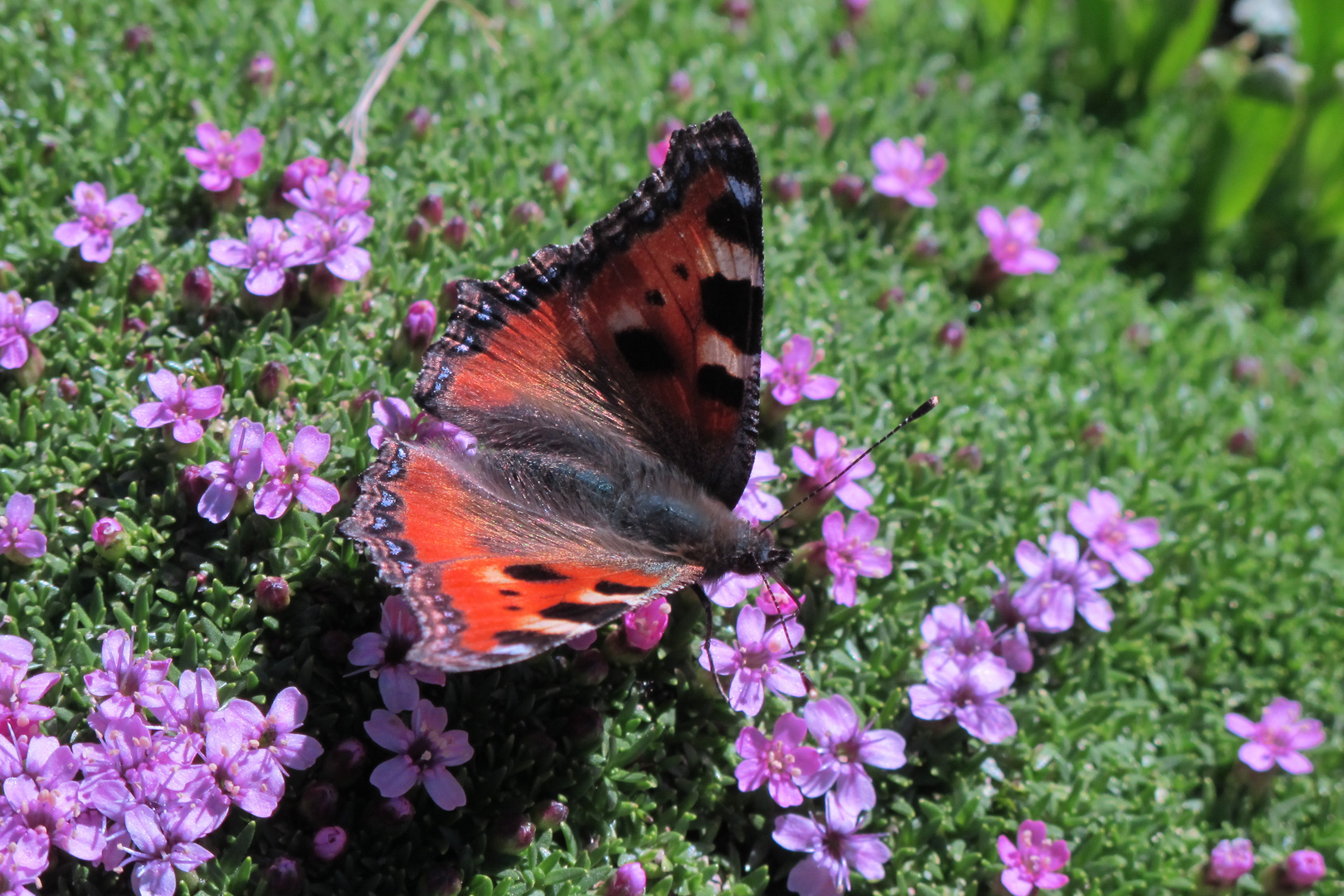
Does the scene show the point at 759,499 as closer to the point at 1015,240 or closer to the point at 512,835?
the point at 512,835

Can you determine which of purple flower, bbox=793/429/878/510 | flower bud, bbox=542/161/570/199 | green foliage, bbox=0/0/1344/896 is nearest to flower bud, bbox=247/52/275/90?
green foliage, bbox=0/0/1344/896

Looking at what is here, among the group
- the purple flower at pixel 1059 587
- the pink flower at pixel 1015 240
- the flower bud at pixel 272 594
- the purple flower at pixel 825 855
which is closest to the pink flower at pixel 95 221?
the flower bud at pixel 272 594

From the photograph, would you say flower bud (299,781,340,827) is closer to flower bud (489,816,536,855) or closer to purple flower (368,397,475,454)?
flower bud (489,816,536,855)

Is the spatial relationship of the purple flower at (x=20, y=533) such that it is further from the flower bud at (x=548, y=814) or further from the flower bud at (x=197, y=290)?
the flower bud at (x=548, y=814)

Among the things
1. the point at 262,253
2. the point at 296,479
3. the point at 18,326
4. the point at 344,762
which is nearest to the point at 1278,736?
the point at 344,762

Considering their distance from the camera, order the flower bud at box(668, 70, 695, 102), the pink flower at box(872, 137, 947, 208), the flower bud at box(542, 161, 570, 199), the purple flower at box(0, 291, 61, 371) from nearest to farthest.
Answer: the purple flower at box(0, 291, 61, 371) → the flower bud at box(542, 161, 570, 199) → the pink flower at box(872, 137, 947, 208) → the flower bud at box(668, 70, 695, 102)

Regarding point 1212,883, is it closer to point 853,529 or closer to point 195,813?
point 853,529

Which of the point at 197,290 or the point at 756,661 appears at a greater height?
the point at 756,661
